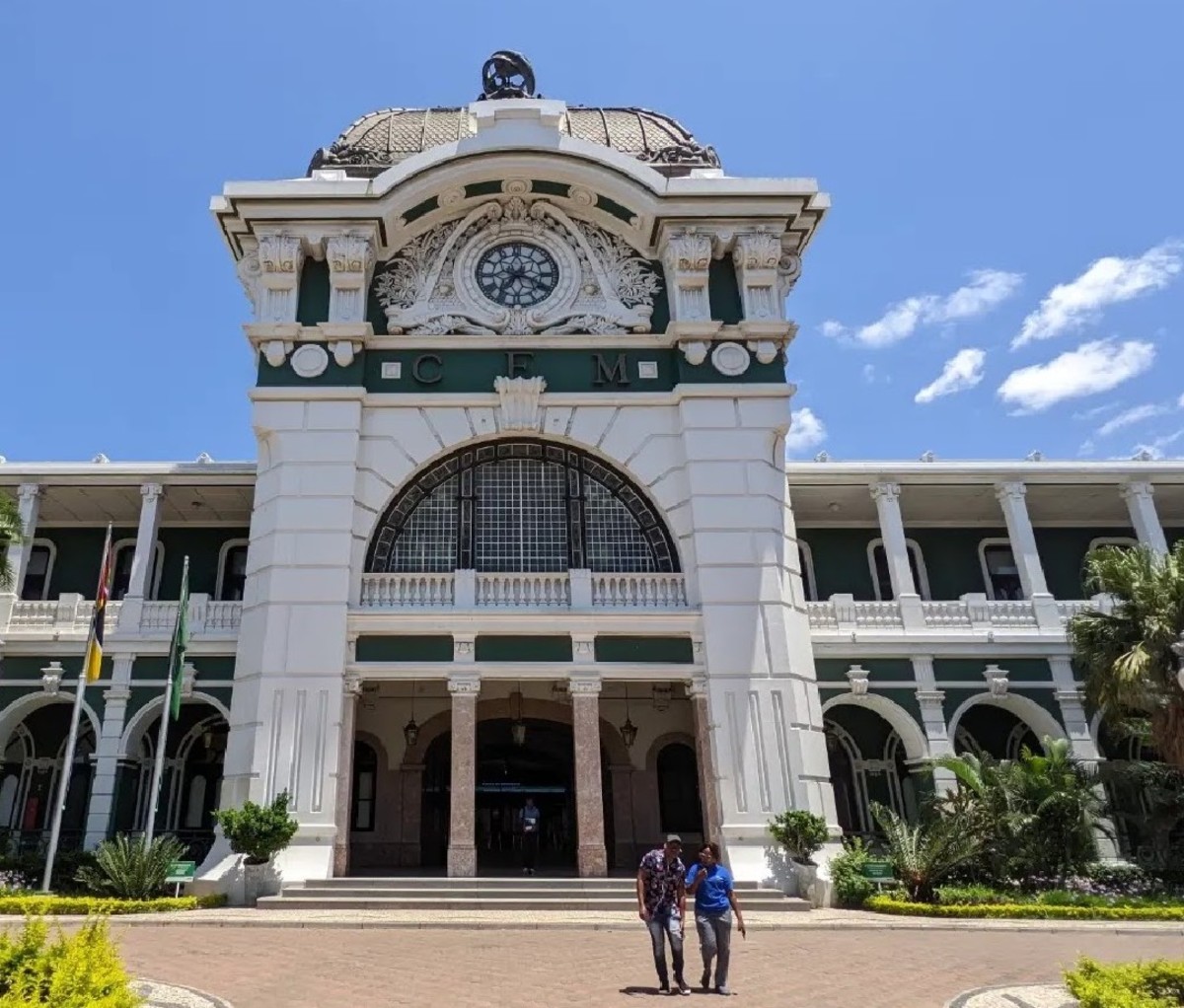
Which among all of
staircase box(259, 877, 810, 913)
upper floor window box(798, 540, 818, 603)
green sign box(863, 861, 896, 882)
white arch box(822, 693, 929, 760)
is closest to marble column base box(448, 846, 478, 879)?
staircase box(259, 877, 810, 913)

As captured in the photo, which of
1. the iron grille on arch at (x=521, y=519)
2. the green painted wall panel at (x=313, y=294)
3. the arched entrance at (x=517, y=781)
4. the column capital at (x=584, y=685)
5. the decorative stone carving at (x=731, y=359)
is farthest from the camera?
the arched entrance at (x=517, y=781)

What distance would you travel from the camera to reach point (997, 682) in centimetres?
2111

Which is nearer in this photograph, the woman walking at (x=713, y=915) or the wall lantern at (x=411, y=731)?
the woman walking at (x=713, y=915)

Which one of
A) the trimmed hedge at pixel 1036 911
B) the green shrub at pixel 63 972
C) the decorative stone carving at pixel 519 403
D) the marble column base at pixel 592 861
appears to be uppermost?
the decorative stone carving at pixel 519 403

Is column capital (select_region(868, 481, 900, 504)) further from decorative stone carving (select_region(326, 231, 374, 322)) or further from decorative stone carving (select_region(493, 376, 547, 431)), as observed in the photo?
decorative stone carving (select_region(326, 231, 374, 322))

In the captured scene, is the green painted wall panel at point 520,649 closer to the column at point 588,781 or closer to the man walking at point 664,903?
the column at point 588,781

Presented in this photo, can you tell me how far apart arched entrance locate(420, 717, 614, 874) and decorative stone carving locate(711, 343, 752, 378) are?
386 inches

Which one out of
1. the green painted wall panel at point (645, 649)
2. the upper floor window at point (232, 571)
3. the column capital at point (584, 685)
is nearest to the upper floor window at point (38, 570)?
the upper floor window at point (232, 571)

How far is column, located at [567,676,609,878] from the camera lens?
1755 cm

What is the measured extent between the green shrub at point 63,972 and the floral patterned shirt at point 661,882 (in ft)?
16.0

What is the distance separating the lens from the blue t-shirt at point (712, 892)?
884 centimetres

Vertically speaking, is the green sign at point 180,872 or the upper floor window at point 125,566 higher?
the upper floor window at point 125,566

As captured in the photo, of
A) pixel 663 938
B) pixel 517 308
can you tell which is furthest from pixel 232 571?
pixel 663 938

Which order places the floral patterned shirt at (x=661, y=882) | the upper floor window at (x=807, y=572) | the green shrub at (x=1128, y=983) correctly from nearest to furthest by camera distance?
the green shrub at (x=1128, y=983) < the floral patterned shirt at (x=661, y=882) < the upper floor window at (x=807, y=572)
